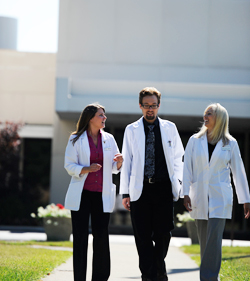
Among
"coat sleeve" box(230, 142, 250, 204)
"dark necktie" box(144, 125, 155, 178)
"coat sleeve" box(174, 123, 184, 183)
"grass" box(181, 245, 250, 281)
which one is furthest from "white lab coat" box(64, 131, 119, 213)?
"grass" box(181, 245, 250, 281)

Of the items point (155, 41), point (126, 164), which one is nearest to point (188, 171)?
point (126, 164)

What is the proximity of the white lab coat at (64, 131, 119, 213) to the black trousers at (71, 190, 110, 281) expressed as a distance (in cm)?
8

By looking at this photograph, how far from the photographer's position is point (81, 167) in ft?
17.0

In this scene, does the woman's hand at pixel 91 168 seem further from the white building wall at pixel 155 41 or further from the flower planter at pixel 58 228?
the white building wall at pixel 155 41

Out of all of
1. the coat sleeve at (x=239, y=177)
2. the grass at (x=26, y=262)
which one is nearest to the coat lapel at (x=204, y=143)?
the coat sleeve at (x=239, y=177)

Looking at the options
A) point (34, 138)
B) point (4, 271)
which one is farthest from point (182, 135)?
point (4, 271)

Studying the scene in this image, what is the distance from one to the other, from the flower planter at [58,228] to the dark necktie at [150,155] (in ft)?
19.5

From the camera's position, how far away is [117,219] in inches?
639

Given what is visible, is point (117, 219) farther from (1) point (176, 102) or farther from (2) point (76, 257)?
(2) point (76, 257)

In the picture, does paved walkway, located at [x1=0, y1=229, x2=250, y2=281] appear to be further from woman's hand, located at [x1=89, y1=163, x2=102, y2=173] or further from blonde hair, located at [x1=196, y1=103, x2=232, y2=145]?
blonde hair, located at [x1=196, y1=103, x2=232, y2=145]

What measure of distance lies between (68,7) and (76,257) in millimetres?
11594

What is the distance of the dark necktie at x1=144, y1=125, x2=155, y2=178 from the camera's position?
534cm

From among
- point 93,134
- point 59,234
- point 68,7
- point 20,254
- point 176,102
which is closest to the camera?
point 93,134

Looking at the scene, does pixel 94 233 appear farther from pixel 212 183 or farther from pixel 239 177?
pixel 239 177
